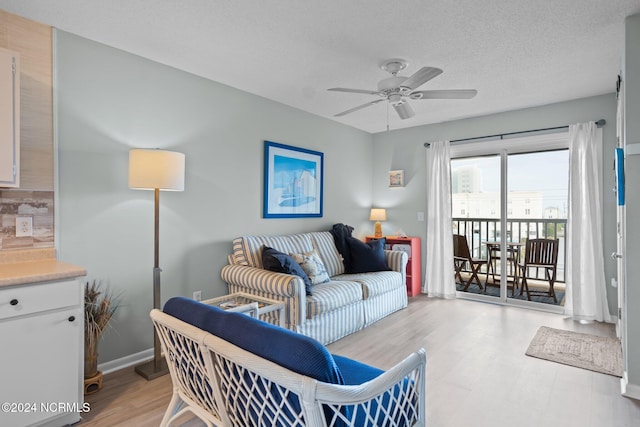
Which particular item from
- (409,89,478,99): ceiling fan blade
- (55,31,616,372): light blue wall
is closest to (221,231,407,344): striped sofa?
(55,31,616,372): light blue wall

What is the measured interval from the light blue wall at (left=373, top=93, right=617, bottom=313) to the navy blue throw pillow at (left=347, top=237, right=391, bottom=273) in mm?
1163

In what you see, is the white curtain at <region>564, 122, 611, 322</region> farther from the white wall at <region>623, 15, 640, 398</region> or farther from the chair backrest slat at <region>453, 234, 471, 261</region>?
the white wall at <region>623, 15, 640, 398</region>

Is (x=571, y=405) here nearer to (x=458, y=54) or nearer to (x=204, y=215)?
(x=458, y=54)

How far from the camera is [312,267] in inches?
140

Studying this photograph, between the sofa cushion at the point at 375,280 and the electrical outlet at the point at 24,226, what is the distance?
2707mm

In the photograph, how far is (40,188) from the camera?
93.6 inches

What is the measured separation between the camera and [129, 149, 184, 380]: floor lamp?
2.54 m

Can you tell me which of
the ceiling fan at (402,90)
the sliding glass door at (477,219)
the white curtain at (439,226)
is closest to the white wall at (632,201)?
the ceiling fan at (402,90)

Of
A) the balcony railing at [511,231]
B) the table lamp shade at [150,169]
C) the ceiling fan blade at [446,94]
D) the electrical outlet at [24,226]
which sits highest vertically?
the ceiling fan blade at [446,94]

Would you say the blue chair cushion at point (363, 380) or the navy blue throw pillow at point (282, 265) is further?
the navy blue throw pillow at point (282, 265)

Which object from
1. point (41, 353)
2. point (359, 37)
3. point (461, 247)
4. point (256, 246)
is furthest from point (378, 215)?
point (41, 353)

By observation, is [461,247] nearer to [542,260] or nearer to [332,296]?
[542,260]

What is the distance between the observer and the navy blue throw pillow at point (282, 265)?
10.4 ft

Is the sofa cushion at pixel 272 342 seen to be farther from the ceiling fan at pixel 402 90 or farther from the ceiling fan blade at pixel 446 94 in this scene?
the ceiling fan blade at pixel 446 94
